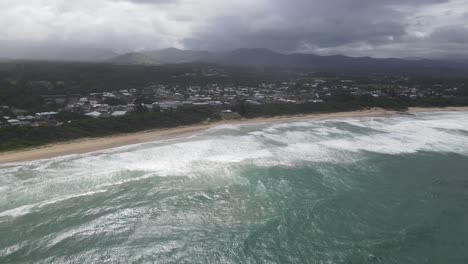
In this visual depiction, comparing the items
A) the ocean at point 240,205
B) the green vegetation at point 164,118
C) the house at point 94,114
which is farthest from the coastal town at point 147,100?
the ocean at point 240,205

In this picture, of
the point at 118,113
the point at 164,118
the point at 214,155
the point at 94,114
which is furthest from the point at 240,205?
the point at 94,114

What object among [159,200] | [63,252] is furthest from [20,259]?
[159,200]

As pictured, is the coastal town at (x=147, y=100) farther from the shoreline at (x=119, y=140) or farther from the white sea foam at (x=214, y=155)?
the white sea foam at (x=214, y=155)

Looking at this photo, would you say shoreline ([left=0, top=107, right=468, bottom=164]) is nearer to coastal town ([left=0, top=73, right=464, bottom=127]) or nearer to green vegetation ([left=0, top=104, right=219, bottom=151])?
green vegetation ([left=0, top=104, right=219, bottom=151])

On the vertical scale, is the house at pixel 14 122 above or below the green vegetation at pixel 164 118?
above

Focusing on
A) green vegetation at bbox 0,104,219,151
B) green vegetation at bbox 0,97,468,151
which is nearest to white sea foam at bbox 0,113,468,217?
green vegetation at bbox 0,104,219,151

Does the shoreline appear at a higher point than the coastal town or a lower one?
lower

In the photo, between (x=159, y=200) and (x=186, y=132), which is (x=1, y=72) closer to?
(x=186, y=132)

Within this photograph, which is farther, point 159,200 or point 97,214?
point 159,200

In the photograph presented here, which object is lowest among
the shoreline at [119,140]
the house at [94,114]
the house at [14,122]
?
the shoreline at [119,140]
